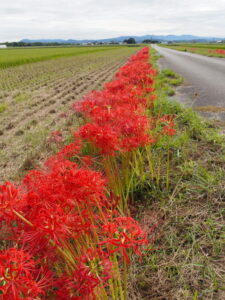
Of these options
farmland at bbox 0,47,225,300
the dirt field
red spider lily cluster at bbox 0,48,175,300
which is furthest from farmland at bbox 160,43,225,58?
red spider lily cluster at bbox 0,48,175,300

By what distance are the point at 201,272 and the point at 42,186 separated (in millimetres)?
1547

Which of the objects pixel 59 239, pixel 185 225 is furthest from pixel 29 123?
pixel 59 239

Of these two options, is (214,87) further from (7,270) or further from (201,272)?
(7,270)

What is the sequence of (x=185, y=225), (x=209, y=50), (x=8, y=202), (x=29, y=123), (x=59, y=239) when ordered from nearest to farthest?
(x=8, y=202) < (x=59, y=239) < (x=185, y=225) < (x=29, y=123) < (x=209, y=50)

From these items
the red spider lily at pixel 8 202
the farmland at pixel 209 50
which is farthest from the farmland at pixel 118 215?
the farmland at pixel 209 50

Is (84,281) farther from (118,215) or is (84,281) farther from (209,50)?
(209,50)

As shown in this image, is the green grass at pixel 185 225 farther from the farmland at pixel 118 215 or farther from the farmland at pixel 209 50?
the farmland at pixel 209 50

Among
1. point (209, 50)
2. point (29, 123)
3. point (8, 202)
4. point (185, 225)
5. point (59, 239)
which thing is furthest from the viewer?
point (209, 50)

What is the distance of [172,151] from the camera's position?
401 cm

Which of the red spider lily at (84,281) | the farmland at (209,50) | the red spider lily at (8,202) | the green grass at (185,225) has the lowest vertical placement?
the farmland at (209,50)

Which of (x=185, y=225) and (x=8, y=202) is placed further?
(x=185, y=225)

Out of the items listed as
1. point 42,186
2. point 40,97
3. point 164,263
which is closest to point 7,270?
point 42,186

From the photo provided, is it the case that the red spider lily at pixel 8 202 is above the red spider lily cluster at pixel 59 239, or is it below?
above

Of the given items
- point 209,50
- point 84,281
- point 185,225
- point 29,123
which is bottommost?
point 209,50
